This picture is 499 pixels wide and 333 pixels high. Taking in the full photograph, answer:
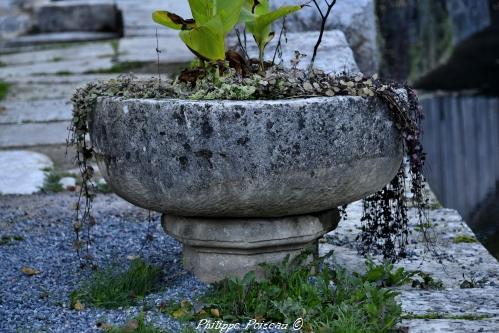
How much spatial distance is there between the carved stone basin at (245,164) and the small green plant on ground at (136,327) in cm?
41

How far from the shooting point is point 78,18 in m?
11.9

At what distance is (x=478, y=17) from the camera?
15.3 meters

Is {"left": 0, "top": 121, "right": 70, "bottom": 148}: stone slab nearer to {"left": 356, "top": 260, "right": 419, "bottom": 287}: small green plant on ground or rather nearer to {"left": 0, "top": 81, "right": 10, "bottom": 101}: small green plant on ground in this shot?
{"left": 0, "top": 81, "right": 10, "bottom": 101}: small green plant on ground

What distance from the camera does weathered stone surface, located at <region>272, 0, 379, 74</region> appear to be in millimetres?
6887

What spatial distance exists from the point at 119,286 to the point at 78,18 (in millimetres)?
9033

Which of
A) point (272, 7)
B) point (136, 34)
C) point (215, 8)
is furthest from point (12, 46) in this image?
point (215, 8)

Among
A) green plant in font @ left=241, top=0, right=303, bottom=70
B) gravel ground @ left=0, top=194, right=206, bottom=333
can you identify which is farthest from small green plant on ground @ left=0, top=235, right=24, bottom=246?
green plant in font @ left=241, top=0, right=303, bottom=70

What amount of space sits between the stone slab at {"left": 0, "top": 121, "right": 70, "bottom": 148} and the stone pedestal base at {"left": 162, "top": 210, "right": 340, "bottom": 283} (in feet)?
9.93

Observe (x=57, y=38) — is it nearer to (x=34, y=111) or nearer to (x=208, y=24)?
(x=34, y=111)

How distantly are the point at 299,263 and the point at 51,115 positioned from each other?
4232mm

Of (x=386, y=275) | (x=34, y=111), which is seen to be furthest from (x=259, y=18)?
(x=34, y=111)

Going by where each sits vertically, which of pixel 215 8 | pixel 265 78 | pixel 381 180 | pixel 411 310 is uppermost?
pixel 215 8

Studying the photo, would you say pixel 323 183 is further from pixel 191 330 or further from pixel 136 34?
pixel 136 34

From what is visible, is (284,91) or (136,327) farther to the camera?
(284,91)
